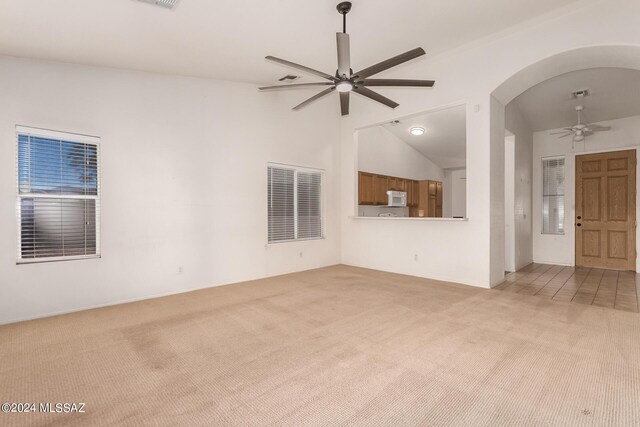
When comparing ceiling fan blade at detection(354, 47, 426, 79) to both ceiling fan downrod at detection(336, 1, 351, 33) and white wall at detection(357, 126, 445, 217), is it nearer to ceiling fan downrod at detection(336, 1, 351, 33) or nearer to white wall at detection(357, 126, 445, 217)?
ceiling fan downrod at detection(336, 1, 351, 33)

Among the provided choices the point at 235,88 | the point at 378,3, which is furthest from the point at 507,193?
the point at 235,88

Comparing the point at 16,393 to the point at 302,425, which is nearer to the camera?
the point at 302,425

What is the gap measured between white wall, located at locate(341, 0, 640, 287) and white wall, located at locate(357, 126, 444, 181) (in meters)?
1.29

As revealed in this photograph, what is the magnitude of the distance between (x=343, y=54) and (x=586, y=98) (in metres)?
5.30

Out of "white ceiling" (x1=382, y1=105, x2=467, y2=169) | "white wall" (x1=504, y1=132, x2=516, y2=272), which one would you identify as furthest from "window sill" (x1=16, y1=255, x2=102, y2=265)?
"white wall" (x1=504, y1=132, x2=516, y2=272)

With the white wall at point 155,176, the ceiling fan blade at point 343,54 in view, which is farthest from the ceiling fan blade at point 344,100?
the white wall at point 155,176

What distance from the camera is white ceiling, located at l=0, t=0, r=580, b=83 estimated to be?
9.32 feet

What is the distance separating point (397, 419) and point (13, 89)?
4830mm

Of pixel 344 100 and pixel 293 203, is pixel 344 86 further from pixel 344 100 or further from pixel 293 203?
pixel 293 203

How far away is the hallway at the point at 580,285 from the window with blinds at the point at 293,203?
11.6 ft

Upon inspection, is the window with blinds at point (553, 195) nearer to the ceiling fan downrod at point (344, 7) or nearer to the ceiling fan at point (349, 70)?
the ceiling fan at point (349, 70)

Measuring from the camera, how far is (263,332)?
121 inches

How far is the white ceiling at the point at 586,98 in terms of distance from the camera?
15.7ft

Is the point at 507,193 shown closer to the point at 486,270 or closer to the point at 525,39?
the point at 486,270
